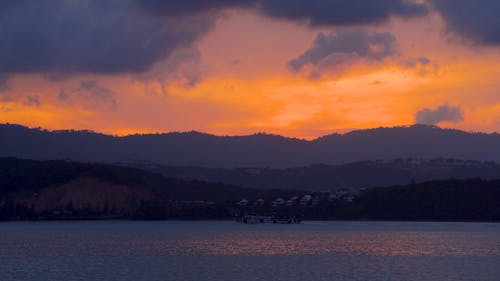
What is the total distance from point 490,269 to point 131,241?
61445 mm

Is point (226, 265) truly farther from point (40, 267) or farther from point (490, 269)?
point (490, 269)

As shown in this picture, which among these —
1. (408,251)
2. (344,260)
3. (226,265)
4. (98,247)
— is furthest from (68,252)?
(408,251)

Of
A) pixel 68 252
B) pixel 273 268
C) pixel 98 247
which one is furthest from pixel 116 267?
pixel 98 247

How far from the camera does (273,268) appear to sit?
79.0m

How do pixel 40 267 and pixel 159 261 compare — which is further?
pixel 159 261

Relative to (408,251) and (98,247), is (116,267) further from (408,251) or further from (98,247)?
(408,251)

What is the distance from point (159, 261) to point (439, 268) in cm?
2946

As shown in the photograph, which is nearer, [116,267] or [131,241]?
[116,267]

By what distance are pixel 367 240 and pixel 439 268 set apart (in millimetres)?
49740

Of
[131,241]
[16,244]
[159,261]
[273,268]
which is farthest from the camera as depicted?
[131,241]

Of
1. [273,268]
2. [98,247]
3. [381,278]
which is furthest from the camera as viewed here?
[98,247]

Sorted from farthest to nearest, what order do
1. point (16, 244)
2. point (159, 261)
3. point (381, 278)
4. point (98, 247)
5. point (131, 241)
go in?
point (131, 241)
point (16, 244)
point (98, 247)
point (159, 261)
point (381, 278)

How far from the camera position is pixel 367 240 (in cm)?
12988

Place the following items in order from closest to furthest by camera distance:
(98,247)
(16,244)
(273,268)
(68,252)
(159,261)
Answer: (273,268)
(159,261)
(68,252)
(98,247)
(16,244)
